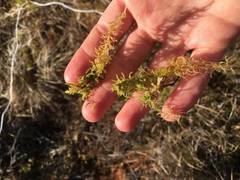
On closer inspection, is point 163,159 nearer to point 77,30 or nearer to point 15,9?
point 77,30

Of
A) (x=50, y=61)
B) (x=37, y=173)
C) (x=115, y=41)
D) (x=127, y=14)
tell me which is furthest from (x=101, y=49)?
(x=37, y=173)

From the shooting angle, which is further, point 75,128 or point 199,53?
point 75,128

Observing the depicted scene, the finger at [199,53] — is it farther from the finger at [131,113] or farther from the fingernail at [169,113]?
the finger at [131,113]

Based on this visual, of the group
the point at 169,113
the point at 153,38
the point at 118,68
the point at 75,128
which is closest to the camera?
the point at 169,113

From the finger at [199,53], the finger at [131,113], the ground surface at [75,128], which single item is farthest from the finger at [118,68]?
the ground surface at [75,128]

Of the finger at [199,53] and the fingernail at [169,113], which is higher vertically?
the finger at [199,53]

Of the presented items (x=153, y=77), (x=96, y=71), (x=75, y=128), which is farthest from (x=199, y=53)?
(x=75, y=128)

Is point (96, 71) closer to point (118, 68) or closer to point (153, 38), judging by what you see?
point (118, 68)

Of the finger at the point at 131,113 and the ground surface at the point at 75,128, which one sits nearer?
the finger at the point at 131,113

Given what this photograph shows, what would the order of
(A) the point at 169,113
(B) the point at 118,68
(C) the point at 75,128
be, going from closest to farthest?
(A) the point at 169,113, (B) the point at 118,68, (C) the point at 75,128
